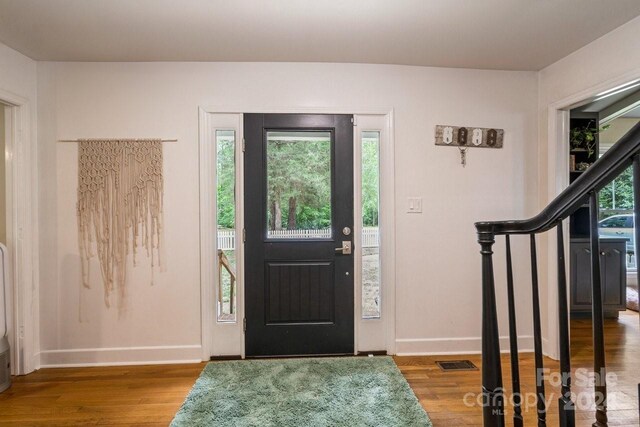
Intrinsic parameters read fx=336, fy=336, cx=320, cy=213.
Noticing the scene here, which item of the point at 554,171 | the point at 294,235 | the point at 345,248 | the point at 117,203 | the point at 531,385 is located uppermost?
the point at 554,171

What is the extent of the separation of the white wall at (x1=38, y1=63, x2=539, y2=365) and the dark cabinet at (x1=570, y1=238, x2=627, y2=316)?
3.72 ft

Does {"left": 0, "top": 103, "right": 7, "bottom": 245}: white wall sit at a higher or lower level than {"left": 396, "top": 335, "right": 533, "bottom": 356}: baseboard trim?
higher

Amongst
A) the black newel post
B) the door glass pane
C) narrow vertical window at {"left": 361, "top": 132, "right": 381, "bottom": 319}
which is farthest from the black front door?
the black newel post

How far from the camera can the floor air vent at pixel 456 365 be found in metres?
2.53

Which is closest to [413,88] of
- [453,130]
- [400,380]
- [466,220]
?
[453,130]

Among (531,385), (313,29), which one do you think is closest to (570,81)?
(313,29)

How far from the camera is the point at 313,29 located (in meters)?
2.18

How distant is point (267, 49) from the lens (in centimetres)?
245

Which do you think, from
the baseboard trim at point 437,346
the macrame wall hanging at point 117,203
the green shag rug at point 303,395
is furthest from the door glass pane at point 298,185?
the baseboard trim at point 437,346

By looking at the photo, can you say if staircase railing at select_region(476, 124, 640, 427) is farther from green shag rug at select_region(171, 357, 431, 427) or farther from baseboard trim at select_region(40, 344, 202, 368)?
baseboard trim at select_region(40, 344, 202, 368)

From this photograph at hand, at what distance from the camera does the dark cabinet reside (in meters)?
3.52

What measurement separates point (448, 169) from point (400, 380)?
5.49 feet

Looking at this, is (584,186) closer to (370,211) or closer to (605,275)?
(370,211)

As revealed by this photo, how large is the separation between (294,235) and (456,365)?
161cm
